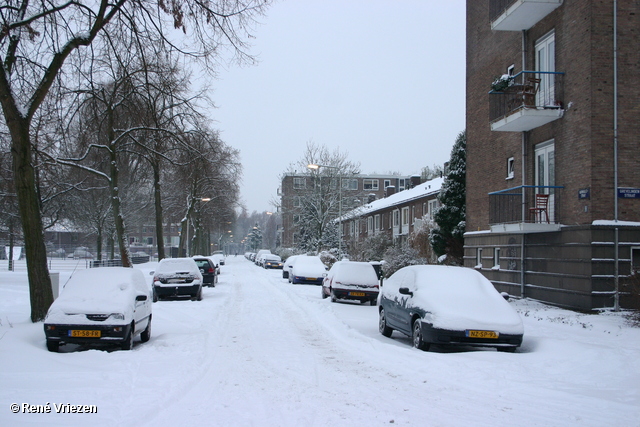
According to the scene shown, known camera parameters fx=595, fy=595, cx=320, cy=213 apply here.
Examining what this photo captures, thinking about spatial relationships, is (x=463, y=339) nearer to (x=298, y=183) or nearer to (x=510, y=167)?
(x=510, y=167)

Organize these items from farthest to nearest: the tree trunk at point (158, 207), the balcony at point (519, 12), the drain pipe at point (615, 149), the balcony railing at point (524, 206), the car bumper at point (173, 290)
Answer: the tree trunk at point (158, 207) < the car bumper at point (173, 290) < the balcony at point (519, 12) < the balcony railing at point (524, 206) < the drain pipe at point (615, 149)

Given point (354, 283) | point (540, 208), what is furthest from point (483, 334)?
point (354, 283)

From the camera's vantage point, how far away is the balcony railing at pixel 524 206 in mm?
17703

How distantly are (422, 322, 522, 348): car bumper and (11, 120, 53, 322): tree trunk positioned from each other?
8.46m

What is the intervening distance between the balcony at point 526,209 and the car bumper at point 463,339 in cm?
745

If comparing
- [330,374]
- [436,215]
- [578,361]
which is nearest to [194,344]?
[330,374]

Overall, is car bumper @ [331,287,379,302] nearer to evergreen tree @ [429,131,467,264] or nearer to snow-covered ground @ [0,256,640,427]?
snow-covered ground @ [0,256,640,427]

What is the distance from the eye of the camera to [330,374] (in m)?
8.59

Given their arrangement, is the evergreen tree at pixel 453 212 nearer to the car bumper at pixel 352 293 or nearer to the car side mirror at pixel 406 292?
the car bumper at pixel 352 293

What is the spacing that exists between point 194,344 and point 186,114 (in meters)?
10.1

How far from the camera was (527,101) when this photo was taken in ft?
61.5

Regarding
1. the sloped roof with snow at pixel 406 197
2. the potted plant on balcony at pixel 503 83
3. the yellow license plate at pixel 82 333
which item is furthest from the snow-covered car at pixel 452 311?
the sloped roof with snow at pixel 406 197

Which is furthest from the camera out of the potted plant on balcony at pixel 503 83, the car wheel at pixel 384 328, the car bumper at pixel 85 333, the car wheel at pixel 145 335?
the potted plant on balcony at pixel 503 83

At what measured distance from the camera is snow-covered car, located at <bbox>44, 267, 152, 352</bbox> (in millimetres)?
10109
